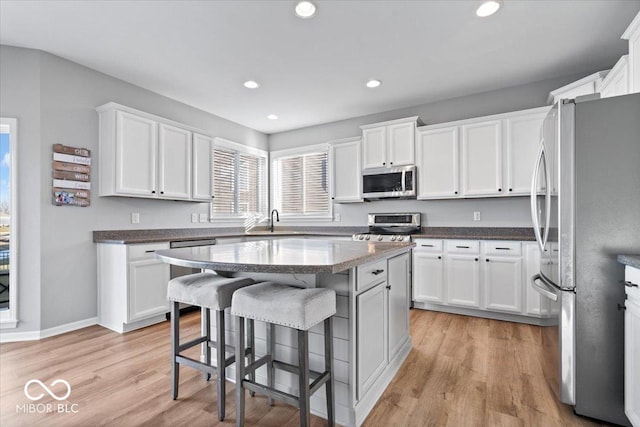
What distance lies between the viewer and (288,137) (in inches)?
217

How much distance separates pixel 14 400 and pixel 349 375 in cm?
208

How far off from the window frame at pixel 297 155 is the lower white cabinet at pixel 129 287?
2.46 metres

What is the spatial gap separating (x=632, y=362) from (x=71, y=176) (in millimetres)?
4425

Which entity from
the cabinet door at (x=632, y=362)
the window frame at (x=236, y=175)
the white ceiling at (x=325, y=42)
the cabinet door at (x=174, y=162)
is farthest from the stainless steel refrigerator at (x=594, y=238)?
the window frame at (x=236, y=175)

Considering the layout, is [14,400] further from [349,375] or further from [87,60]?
[87,60]

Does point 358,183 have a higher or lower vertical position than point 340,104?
lower

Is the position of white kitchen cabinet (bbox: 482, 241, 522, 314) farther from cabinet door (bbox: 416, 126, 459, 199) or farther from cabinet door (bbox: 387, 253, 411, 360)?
cabinet door (bbox: 387, 253, 411, 360)

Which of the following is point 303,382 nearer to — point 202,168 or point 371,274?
point 371,274

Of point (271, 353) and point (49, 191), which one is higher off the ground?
point (49, 191)

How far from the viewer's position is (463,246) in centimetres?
349

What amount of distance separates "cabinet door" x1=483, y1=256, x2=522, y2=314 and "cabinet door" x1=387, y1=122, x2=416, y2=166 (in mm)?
1550

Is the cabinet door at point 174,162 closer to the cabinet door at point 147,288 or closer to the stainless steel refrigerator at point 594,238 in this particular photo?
the cabinet door at point 147,288

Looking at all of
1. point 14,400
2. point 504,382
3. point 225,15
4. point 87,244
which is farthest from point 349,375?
point 87,244

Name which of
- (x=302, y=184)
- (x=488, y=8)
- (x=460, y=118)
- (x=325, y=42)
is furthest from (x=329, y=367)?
(x=302, y=184)
